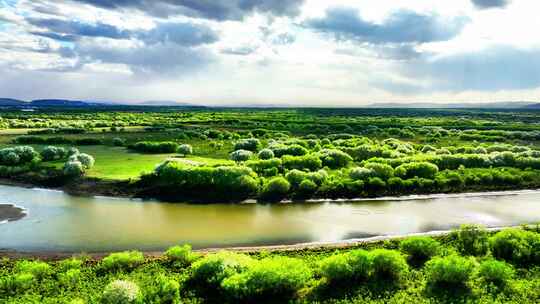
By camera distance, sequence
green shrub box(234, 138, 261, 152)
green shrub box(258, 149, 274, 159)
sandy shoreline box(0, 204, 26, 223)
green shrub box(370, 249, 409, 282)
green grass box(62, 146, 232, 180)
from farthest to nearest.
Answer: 1. green shrub box(234, 138, 261, 152)
2. green shrub box(258, 149, 274, 159)
3. green grass box(62, 146, 232, 180)
4. sandy shoreline box(0, 204, 26, 223)
5. green shrub box(370, 249, 409, 282)

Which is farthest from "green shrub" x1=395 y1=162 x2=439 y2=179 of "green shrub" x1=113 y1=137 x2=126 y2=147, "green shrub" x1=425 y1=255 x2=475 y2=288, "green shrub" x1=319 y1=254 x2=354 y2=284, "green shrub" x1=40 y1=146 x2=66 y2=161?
"green shrub" x1=113 y1=137 x2=126 y2=147

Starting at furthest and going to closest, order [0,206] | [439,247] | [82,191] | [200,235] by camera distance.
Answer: [82,191] → [0,206] → [200,235] → [439,247]

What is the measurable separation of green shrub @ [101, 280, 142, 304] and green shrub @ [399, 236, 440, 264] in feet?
57.7

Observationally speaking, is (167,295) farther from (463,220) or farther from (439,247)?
(463,220)

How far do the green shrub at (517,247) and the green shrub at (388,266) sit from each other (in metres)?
7.91

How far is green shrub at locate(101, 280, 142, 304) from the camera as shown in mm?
21188

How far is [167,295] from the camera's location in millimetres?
22656

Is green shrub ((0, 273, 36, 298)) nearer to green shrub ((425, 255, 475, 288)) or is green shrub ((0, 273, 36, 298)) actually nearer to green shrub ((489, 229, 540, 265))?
green shrub ((425, 255, 475, 288))

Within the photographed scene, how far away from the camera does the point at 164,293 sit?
894 inches

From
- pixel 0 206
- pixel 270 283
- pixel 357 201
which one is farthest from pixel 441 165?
pixel 0 206

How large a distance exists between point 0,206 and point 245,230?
26909mm

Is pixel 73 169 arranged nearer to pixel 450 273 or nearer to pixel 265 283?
pixel 265 283

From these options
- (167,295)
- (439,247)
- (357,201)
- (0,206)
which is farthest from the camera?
(357,201)

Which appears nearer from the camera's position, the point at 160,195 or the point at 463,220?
the point at 463,220
